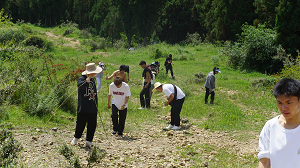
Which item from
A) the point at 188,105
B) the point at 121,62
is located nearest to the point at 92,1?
the point at 121,62

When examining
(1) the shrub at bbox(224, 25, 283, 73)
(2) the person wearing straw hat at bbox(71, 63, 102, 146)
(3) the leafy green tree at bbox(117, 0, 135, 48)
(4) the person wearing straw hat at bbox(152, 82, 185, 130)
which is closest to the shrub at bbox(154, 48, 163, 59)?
(1) the shrub at bbox(224, 25, 283, 73)

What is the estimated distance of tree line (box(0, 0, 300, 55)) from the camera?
56.3 ft

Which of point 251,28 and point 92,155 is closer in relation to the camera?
point 92,155

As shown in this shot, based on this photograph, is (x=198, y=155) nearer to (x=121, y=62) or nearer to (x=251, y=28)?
(x=251, y=28)

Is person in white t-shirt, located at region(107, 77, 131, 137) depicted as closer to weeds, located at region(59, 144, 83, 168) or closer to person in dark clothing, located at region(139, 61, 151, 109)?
weeds, located at region(59, 144, 83, 168)

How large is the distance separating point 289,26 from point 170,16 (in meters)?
31.2

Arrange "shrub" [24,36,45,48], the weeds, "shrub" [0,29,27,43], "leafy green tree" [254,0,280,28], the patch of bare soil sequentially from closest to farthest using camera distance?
1. the weeds
2. the patch of bare soil
3. "shrub" [0,29,27,43]
4. "leafy green tree" [254,0,280,28]
5. "shrub" [24,36,45,48]

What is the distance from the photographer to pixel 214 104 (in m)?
10.9

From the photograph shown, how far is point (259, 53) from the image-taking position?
62.3 feet

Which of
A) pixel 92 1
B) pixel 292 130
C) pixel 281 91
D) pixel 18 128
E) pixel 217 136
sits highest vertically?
pixel 92 1

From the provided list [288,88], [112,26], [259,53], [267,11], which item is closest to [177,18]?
[112,26]

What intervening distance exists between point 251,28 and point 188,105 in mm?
12805

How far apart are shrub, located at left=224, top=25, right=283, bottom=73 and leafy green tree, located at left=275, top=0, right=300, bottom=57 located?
0.76 metres

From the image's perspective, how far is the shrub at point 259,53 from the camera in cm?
1830
